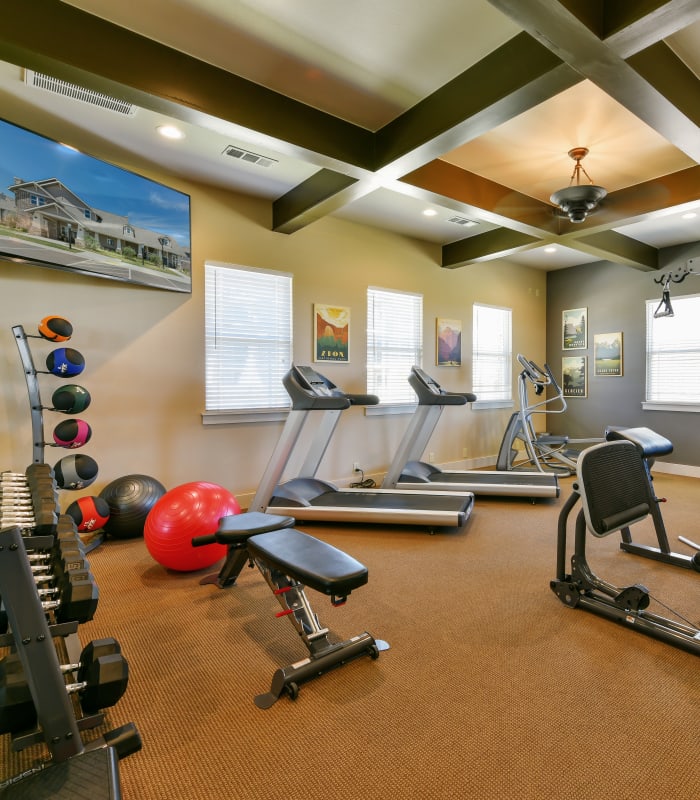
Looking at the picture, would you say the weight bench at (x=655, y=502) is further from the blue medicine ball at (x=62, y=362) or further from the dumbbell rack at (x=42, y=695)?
the blue medicine ball at (x=62, y=362)

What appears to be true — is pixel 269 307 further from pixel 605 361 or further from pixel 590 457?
pixel 605 361

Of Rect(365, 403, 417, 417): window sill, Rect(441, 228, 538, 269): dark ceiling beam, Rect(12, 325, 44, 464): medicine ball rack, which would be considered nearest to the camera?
Rect(12, 325, 44, 464): medicine ball rack

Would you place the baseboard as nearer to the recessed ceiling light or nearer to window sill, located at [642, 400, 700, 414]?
window sill, located at [642, 400, 700, 414]

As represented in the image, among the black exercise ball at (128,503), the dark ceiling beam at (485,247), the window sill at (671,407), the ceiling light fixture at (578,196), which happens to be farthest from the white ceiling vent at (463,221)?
the black exercise ball at (128,503)

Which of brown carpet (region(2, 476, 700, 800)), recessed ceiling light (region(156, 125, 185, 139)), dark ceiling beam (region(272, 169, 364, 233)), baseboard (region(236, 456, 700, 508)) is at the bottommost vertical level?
brown carpet (region(2, 476, 700, 800))

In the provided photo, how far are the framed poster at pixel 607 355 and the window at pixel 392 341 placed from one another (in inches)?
114

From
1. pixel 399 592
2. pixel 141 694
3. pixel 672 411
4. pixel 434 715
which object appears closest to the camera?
pixel 434 715

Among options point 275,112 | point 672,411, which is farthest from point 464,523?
point 672,411

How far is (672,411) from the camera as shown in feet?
20.0

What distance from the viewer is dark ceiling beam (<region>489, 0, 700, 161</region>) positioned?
6.13ft

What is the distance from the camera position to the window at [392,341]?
5.44 m

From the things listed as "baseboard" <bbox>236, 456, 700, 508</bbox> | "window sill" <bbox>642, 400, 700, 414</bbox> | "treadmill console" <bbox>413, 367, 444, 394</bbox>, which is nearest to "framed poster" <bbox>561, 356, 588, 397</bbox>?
"window sill" <bbox>642, 400, 700, 414</bbox>

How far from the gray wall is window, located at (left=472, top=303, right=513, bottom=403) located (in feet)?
3.27

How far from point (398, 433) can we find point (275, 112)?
12.4 feet
